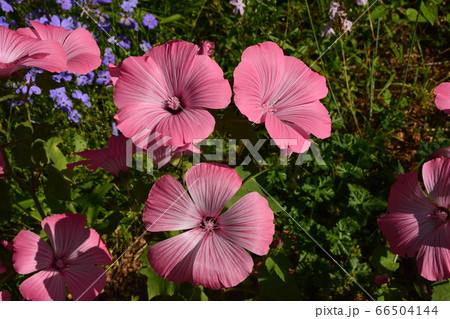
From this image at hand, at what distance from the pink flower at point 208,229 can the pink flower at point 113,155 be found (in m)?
0.23

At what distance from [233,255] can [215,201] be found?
0.18 meters

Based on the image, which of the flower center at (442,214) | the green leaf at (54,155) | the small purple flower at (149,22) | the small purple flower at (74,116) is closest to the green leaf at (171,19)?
the small purple flower at (149,22)

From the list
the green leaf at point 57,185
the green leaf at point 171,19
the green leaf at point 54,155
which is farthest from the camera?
the green leaf at point 171,19

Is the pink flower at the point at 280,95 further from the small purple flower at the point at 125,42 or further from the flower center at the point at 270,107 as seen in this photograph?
the small purple flower at the point at 125,42

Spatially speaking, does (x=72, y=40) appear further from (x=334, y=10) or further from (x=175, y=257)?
(x=334, y=10)

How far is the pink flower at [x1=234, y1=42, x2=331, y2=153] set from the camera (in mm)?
1231

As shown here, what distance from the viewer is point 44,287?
151cm

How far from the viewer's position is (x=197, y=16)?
125 inches

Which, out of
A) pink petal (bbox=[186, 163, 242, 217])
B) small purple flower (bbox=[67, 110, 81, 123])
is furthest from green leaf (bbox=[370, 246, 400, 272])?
small purple flower (bbox=[67, 110, 81, 123])

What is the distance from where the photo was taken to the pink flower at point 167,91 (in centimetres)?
119

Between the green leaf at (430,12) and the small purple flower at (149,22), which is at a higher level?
the green leaf at (430,12)

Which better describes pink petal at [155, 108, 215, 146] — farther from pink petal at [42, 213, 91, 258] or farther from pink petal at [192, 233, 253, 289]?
A: pink petal at [42, 213, 91, 258]

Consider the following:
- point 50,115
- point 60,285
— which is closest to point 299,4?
point 50,115
